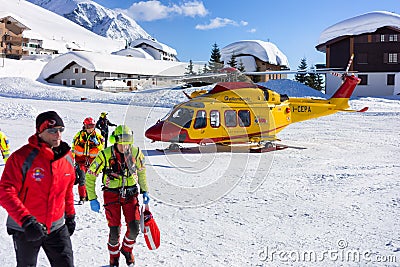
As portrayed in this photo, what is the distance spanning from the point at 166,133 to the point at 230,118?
2.27m

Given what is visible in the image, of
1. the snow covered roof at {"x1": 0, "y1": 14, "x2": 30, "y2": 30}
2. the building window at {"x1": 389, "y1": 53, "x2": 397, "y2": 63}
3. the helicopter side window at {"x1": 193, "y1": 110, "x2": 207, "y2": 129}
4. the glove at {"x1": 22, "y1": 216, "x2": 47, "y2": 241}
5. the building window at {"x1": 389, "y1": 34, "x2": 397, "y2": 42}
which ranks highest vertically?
the snow covered roof at {"x1": 0, "y1": 14, "x2": 30, "y2": 30}

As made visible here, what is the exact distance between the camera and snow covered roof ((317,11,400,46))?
120 feet

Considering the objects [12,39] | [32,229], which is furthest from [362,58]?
[12,39]

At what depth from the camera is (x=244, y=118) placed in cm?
1259

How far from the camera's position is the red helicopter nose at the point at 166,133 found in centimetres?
1147

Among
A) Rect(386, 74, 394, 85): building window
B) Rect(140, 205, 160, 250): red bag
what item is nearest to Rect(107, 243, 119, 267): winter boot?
Rect(140, 205, 160, 250): red bag

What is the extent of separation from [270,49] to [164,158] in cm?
4630

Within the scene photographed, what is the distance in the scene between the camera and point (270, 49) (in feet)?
177

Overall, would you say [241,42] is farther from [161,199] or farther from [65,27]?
[65,27]

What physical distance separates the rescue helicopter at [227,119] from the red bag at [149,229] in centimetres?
725

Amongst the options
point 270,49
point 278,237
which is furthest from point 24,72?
point 278,237

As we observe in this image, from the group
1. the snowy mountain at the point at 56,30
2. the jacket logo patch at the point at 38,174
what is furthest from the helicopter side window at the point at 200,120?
the snowy mountain at the point at 56,30

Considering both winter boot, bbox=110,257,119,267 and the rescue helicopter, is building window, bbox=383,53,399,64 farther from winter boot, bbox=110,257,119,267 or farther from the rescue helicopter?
winter boot, bbox=110,257,119,267

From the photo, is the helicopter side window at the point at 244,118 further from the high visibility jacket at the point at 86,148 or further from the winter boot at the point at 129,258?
the winter boot at the point at 129,258
